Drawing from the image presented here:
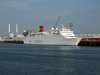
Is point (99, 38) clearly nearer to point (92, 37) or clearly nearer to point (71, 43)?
point (92, 37)

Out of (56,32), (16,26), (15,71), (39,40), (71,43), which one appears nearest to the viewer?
(15,71)

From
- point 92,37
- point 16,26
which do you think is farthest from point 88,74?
point 16,26

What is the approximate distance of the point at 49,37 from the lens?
70.9 metres

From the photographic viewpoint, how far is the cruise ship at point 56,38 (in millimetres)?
62419

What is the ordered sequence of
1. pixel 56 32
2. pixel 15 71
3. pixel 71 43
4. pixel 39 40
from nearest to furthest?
pixel 15 71
pixel 71 43
pixel 56 32
pixel 39 40

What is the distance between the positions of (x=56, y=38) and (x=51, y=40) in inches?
139

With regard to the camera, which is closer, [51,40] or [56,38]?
[56,38]

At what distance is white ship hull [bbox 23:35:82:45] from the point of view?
62.3 metres

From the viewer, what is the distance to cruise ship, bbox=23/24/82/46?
6242cm

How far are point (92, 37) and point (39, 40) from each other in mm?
21614

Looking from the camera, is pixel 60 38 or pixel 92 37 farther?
pixel 92 37

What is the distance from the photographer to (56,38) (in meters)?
66.8

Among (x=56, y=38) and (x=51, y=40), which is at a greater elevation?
(x=56, y=38)

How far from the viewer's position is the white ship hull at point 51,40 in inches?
2452
